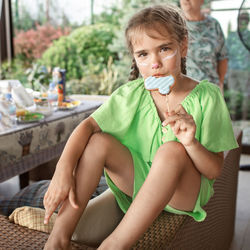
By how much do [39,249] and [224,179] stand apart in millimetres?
918

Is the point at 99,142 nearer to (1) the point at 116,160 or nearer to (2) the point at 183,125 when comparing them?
(1) the point at 116,160

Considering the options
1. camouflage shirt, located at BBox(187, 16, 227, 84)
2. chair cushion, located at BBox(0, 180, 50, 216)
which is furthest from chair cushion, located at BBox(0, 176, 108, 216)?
camouflage shirt, located at BBox(187, 16, 227, 84)

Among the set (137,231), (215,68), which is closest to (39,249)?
(137,231)

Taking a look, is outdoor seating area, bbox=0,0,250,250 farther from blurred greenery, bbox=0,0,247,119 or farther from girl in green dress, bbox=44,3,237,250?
blurred greenery, bbox=0,0,247,119

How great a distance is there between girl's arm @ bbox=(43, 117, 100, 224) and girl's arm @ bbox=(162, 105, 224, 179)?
33 cm

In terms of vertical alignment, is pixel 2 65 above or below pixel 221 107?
below

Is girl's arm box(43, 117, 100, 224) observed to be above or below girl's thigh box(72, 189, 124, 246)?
above

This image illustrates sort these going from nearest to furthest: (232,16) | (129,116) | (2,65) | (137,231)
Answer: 1. (137,231)
2. (129,116)
3. (232,16)
4. (2,65)

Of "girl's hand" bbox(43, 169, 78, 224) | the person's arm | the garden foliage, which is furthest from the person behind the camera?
the garden foliage

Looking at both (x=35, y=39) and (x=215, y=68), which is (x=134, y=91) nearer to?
(x=215, y=68)

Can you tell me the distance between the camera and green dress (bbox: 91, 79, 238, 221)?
4.09ft

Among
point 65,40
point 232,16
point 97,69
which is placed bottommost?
point 97,69

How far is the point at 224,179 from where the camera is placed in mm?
1670

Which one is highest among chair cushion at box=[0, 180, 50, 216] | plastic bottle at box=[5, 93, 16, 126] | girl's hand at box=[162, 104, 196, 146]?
girl's hand at box=[162, 104, 196, 146]
